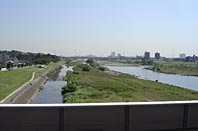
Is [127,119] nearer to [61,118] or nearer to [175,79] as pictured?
[61,118]

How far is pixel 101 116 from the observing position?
4.00m

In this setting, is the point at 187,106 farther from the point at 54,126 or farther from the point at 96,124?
the point at 54,126

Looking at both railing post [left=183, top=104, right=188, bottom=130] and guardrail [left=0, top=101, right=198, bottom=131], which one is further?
railing post [left=183, top=104, right=188, bottom=130]

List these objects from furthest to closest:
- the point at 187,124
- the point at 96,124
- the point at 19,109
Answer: the point at 187,124
the point at 96,124
the point at 19,109

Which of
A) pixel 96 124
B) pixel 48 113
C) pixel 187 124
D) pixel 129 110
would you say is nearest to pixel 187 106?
pixel 187 124

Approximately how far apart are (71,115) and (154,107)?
3.54 ft

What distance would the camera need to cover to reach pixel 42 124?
12.5 feet

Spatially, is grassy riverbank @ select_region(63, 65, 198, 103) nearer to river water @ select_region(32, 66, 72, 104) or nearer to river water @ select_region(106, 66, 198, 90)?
river water @ select_region(32, 66, 72, 104)

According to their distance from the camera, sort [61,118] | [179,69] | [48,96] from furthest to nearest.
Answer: [179,69]
[48,96]
[61,118]

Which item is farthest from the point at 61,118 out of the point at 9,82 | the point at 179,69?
the point at 179,69

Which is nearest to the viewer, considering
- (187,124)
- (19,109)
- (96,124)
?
(19,109)

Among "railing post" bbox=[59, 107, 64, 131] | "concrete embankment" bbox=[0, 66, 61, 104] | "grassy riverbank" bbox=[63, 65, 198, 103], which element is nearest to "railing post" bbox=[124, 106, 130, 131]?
"railing post" bbox=[59, 107, 64, 131]

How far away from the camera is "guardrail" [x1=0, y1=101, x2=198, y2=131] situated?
3.74 m

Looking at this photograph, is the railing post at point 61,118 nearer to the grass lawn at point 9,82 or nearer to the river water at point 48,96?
the river water at point 48,96
